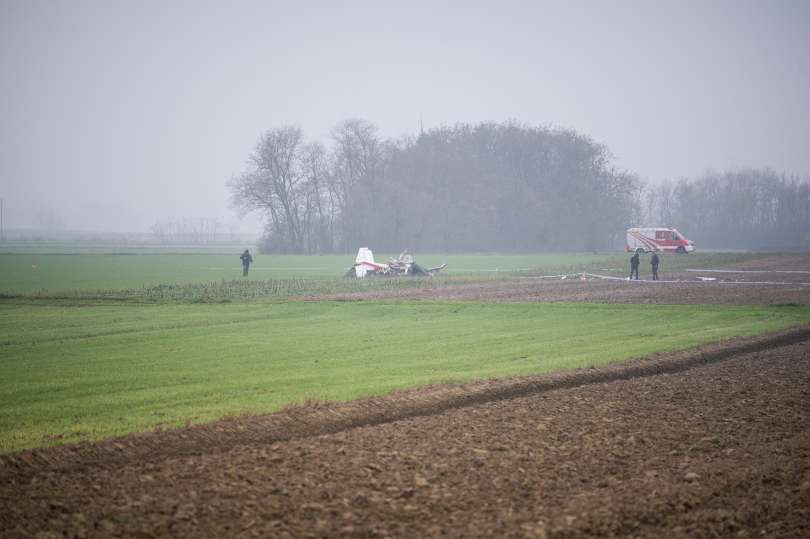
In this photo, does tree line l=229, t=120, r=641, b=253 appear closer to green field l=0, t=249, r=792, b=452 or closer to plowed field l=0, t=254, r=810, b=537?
green field l=0, t=249, r=792, b=452

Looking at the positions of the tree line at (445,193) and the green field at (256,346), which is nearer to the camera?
the green field at (256,346)

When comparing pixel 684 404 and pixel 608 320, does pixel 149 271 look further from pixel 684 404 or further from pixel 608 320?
pixel 684 404

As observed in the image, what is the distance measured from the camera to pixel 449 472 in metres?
9.65

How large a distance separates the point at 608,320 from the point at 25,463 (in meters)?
20.0

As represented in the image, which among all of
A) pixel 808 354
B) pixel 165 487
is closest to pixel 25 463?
pixel 165 487

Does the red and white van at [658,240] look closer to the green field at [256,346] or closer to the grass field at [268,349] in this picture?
the green field at [256,346]

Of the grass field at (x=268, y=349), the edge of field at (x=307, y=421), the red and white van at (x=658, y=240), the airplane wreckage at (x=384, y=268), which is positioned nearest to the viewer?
the edge of field at (x=307, y=421)

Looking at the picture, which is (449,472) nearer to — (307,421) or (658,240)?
(307,421)

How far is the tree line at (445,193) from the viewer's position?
350ft

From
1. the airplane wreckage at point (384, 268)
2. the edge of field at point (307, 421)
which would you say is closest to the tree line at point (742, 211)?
the airplane wreckage at point (384, 268)

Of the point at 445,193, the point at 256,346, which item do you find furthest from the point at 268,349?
the point at 445,193

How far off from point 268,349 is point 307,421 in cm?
778

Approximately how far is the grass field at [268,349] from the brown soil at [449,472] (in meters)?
1.26

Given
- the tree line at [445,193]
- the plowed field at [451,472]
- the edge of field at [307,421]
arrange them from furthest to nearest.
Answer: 1. the tree line at [445,193]
2. the edge of field at [307,421]
3. the plowed field at [451,472]
